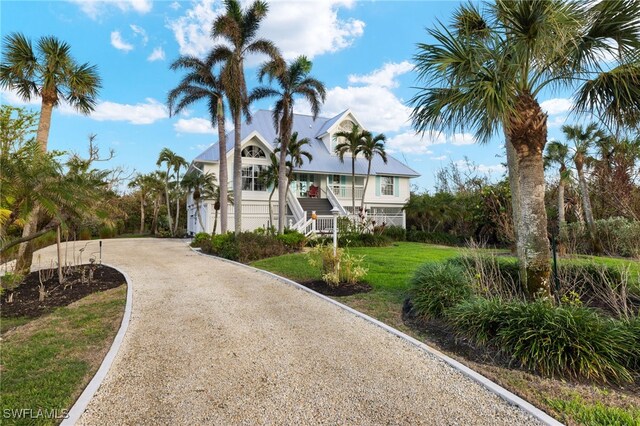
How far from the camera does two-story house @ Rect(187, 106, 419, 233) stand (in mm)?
23641

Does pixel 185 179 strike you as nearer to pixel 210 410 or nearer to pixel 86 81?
pixel 86 81

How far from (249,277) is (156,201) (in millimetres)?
31846

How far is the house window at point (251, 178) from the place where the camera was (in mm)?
24109

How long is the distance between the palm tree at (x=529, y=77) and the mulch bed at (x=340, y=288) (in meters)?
3.44

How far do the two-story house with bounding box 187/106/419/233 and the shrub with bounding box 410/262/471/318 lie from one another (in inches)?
525

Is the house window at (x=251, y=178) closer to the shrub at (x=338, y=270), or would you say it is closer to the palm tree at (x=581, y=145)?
the shrub at (x=338, y=270)

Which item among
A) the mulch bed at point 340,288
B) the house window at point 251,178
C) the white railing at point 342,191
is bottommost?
the mulch bed at point 340,288

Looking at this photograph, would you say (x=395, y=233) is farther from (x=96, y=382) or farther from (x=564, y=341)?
(x=96, y=382)

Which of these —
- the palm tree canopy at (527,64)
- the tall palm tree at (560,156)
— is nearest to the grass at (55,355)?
the palm tree canopy at (527,64)

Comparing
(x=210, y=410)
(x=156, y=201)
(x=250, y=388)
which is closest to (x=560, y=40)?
(x=250, y=388)

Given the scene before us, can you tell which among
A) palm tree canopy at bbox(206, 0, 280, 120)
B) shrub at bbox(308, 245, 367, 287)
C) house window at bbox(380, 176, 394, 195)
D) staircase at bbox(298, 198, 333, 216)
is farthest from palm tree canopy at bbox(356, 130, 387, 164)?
shrub at bbox(308, 245, 367, 287)

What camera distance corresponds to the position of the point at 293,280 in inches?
366

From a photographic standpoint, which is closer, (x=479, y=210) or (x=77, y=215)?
(x=77, y=215)

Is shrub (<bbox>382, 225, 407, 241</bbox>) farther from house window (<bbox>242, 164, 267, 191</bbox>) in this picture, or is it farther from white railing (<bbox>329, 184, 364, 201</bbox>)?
house window (<bbox>242, 164, 267, 191</bbox>)
